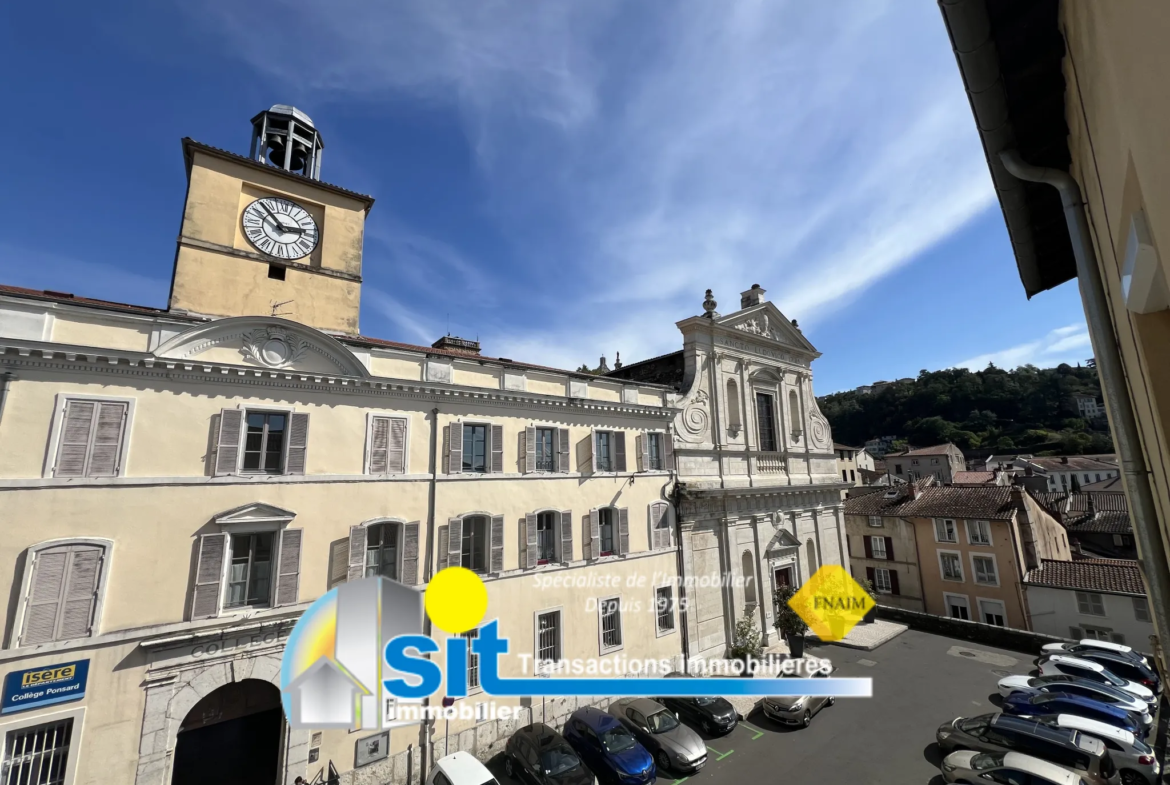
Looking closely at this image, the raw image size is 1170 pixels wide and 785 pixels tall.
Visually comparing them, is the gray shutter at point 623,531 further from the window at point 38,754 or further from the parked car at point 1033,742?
the window at point 38,754

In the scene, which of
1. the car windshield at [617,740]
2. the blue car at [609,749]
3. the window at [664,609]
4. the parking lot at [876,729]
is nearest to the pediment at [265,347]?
the blue car at [609,749]

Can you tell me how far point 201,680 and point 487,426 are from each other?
9142mm

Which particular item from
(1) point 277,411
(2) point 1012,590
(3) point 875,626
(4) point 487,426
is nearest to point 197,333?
(1) point 277,411

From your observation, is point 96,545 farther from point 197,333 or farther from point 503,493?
point 503,493

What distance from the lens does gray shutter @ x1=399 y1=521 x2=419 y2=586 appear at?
14148 millimetres

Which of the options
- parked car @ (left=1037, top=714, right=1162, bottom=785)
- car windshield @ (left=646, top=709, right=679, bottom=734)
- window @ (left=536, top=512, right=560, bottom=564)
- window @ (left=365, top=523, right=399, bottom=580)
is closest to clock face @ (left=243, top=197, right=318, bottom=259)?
window @ (left=365, top=523, right=399, bottom=580)

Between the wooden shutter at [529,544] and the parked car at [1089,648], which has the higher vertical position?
the wooden shutter at [529,544]

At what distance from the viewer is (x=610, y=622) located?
60.6 feet

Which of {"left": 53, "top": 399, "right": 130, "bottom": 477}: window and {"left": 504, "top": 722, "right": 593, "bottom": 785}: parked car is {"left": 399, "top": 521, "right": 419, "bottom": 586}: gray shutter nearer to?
{"left": 504, "top": 722, "right": 593, "bottom": 785}: parked car

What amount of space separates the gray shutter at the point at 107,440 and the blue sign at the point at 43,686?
3777mm

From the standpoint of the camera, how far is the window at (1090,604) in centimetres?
2475

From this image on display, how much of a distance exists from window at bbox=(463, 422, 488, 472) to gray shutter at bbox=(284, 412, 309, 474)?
14.5 ft

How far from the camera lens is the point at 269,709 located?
13.5 meters

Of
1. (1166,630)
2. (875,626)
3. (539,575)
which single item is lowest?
(875,626)
